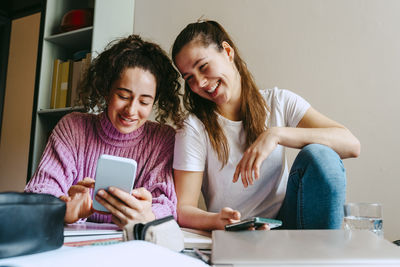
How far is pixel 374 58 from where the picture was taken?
4.67ft

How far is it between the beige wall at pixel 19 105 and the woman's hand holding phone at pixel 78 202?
256 cm

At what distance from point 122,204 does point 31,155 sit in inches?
52.2

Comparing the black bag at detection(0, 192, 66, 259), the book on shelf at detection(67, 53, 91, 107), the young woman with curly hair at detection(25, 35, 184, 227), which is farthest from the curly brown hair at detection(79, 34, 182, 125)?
the black bag at detection(0, 192, 66, 259)

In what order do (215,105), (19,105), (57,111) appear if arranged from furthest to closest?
(19,105) < (57,111) < (215,105)

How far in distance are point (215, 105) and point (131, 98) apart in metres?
0.33

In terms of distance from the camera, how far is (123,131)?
1144 millimetres

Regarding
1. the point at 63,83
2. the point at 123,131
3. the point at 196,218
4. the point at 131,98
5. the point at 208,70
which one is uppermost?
the point at 63,83

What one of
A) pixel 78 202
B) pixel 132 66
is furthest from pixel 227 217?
pixel 132 66

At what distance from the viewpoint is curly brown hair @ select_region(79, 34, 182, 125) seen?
1.16 meters

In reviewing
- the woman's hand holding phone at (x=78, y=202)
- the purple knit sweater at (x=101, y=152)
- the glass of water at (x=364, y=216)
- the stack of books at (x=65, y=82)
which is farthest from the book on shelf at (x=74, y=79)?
the glass of water at (x=364, y=216)

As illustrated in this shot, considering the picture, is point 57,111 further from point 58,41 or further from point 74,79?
point 58,41

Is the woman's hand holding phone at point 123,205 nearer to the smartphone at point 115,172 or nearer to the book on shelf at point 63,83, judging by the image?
the smartphone at point 115,172

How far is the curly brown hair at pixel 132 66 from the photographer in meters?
1.16

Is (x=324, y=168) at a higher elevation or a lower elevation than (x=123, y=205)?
higher
